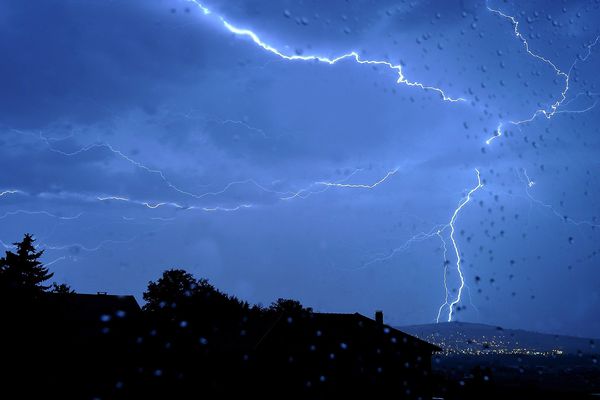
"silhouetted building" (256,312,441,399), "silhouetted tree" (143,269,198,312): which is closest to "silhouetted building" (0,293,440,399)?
"silhouetted building" (256,312,441,399)

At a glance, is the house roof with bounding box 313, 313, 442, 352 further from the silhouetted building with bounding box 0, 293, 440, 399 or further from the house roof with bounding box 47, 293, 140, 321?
the house roof with bounding box 47, 293, 140, 321

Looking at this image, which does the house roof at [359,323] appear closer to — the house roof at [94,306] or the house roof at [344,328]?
the house roof at [344,328]

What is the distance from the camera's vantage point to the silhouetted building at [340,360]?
59.9 ft

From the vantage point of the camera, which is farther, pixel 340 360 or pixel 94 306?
pixel 94 306

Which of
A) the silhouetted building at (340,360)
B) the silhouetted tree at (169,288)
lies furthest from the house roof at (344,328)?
the silhouetted tree at (169,288)

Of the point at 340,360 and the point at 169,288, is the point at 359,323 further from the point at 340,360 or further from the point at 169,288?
the point at 169,288

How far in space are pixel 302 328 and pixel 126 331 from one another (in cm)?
798

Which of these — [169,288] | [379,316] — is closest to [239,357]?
[379,316]

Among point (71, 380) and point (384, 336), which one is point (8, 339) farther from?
point (384, 336)

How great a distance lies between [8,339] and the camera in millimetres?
8750

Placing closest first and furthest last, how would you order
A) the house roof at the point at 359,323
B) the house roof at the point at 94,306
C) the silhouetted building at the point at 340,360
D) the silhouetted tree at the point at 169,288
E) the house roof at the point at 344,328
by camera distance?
the silhouetted building at the point at 340,360 → the house roof at the point at 344,328 → the house roof at the point at 359,323 → the house roof at the point at 94,306 → the silhouetted tree at the point at 169,288

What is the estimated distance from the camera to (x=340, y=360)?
18844 mm

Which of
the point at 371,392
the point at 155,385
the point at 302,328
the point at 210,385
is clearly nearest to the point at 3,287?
the point at 155,385

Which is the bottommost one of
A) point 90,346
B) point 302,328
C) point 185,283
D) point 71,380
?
point 71,380
